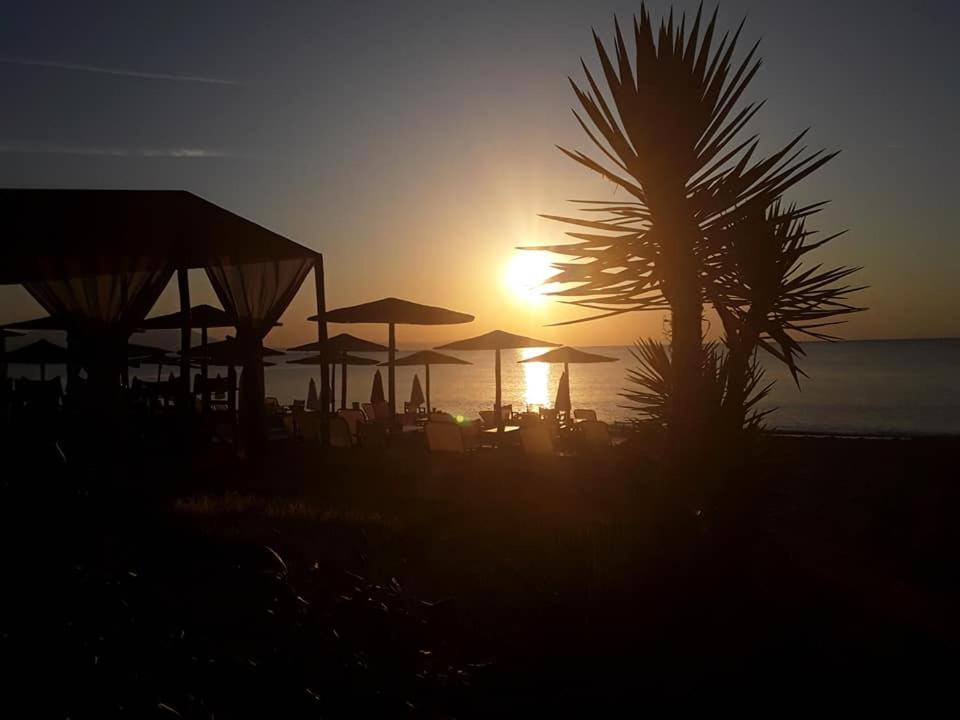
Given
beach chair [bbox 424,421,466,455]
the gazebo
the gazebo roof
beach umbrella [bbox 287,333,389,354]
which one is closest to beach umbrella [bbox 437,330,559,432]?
beach umbrella [bbox 287,333,389,354]

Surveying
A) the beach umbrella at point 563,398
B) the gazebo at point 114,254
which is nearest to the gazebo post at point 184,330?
the gazebo at point 114,254

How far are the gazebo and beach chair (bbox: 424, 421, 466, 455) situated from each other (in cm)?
295

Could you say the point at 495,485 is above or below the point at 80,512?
below

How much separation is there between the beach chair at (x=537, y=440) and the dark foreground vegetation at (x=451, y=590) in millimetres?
2018

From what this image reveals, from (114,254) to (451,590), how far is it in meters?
6.07

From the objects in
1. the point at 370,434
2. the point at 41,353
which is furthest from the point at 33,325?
the point at 370,434

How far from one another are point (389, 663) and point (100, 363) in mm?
8071

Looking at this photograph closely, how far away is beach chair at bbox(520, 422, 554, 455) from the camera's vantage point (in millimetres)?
11633

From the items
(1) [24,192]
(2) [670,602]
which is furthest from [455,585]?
(1) [24,192]

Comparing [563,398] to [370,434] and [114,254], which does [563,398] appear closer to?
[370,434]

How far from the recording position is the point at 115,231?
27.2 feet

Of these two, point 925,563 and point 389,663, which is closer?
point 389,663

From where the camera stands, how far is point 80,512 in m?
Result: 2.52

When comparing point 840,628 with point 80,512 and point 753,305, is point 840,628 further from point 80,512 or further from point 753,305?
point 80,512
